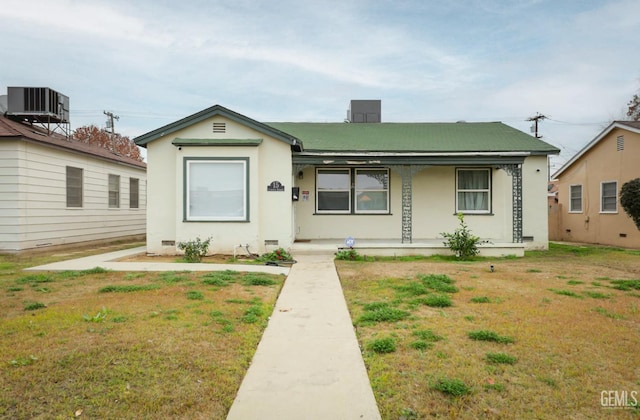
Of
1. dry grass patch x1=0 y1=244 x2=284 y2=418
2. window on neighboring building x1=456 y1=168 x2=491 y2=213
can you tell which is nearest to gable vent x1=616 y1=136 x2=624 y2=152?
window on neighboring building x1=456 y1=168 x2=491 y2=213

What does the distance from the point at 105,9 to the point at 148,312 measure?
10.3 metres

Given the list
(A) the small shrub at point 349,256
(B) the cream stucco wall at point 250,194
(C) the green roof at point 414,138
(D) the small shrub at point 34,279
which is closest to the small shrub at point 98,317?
(D) the small shrub at point 34,279

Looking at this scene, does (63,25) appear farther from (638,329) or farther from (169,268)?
(638,329)

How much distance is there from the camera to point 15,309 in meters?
5.58

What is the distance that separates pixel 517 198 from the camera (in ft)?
41.3

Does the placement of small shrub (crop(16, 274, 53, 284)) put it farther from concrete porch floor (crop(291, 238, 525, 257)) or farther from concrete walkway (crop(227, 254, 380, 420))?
concrete porch floor (crop(291, 238, 525, 257))

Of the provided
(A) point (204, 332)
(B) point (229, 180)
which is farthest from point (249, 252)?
(A) point (204, 332)

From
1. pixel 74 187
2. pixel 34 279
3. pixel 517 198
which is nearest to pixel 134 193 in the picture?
pixel 74 187

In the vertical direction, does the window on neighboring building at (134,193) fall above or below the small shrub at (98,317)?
above

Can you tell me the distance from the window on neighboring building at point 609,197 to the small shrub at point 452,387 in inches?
636

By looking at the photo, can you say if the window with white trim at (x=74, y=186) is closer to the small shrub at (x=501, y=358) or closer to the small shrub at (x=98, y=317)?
the small shrub at (x=98, y=317)

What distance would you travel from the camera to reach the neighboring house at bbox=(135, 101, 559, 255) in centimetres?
1140

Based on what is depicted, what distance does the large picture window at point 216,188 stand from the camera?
1141 centimetres

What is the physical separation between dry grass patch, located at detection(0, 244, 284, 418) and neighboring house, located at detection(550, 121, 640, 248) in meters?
15.0
